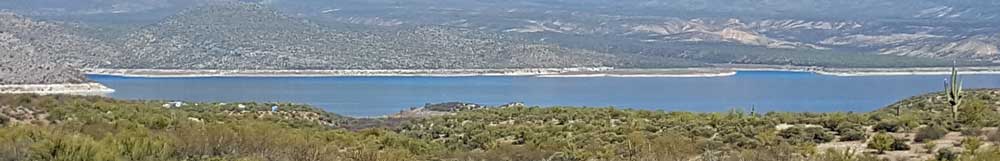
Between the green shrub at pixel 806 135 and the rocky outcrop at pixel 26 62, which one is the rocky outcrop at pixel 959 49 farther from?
the green shrub at pixel 806 135

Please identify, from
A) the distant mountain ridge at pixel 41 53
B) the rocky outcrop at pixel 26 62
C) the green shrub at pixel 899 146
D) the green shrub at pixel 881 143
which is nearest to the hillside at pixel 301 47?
the distant mountain ridge at pixel 41 53

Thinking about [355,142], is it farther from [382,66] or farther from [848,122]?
[382,66]

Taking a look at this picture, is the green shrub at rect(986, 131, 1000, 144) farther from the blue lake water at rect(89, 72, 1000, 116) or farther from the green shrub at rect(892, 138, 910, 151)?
the blue lake water at rect(89, 72, 1000, 116)

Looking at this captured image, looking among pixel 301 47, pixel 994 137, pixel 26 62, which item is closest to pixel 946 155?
pixel 994 137

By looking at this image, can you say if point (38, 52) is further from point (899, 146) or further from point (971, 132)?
point (899, 146)

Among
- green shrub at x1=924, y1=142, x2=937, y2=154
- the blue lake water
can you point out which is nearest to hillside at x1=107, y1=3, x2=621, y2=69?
the blue lake water
